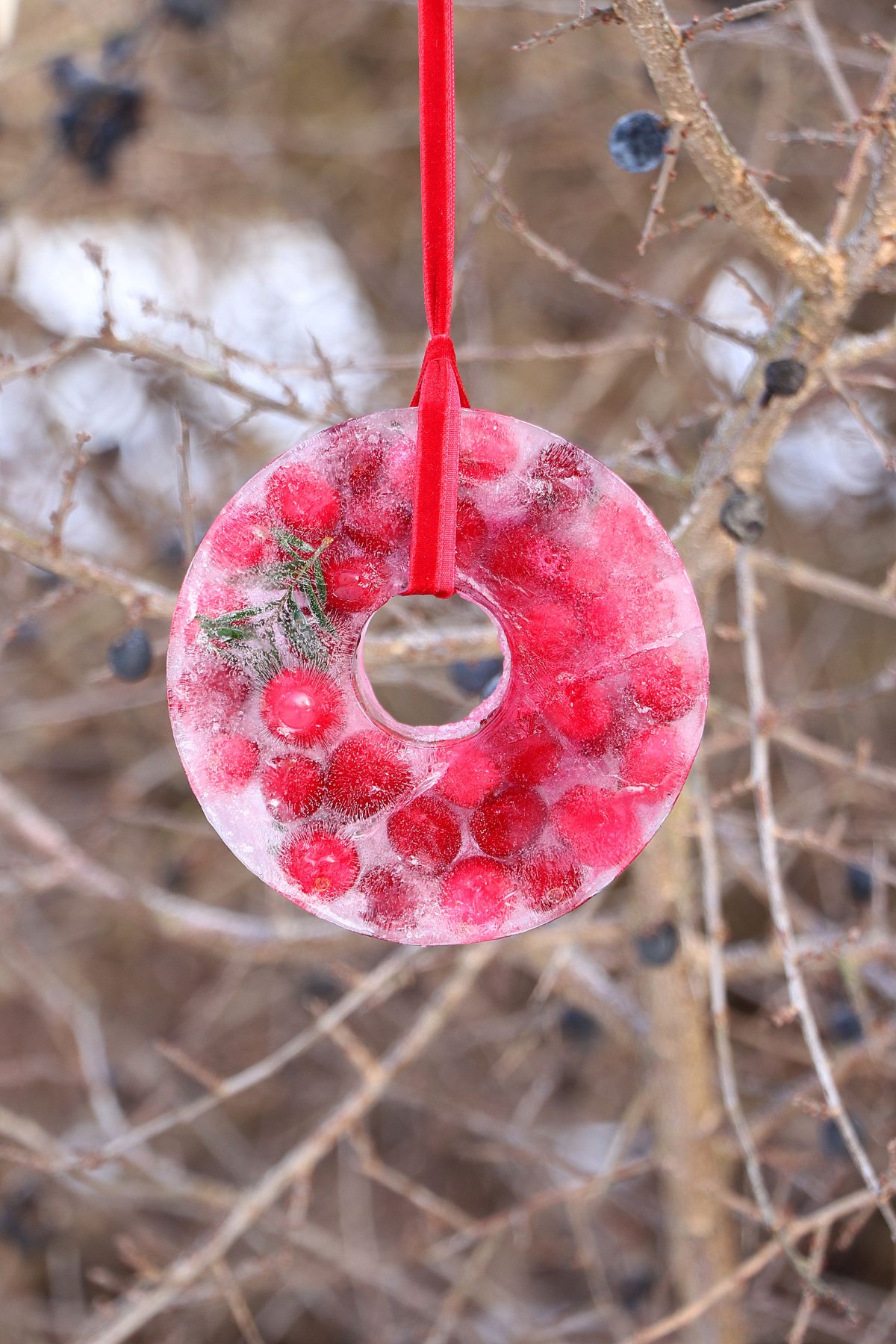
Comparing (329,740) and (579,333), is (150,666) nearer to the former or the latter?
(329,740)

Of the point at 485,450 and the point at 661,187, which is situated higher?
the point at 661,187

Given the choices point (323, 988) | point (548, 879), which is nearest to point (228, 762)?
point (548, 879)

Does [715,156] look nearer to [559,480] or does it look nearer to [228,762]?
[559,480]

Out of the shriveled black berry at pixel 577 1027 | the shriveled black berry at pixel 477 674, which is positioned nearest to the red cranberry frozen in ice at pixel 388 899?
the shriveled black berry at pixel 477 674

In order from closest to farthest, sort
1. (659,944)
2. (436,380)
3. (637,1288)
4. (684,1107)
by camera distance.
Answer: (436,380)
(659,944)
(684,1107)
(637,1288)

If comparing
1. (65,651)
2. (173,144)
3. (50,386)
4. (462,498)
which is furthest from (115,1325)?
(173,144)

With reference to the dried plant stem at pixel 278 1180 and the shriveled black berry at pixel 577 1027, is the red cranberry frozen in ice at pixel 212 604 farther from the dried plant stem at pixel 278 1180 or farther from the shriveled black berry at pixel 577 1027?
the shriveled black berry at pixel 577 1027
